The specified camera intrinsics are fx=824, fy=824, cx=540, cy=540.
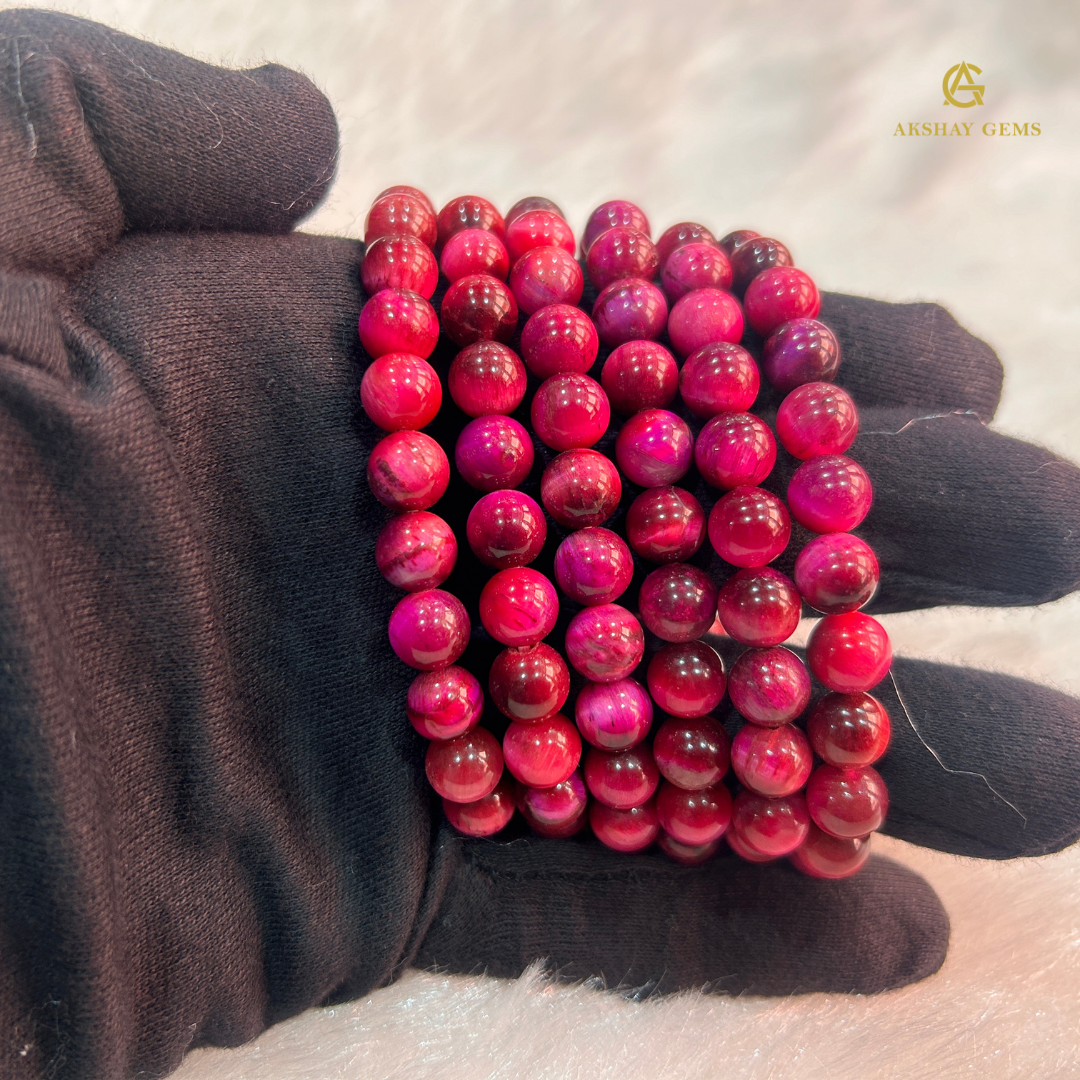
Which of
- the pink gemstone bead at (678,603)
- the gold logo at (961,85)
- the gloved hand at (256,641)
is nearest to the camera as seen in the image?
the gloved hand at (256,641)

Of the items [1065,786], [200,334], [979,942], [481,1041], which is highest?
[200,334]

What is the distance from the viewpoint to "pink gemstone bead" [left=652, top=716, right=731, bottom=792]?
1.67 feet

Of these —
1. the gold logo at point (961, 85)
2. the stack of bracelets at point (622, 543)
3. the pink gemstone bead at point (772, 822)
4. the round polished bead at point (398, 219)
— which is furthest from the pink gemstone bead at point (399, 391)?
the gold logo at point (961, 85)

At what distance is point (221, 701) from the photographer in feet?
1.46

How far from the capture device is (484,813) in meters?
0.52

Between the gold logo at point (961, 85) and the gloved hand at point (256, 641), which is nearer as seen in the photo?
the gloved hand at point (256, 641)

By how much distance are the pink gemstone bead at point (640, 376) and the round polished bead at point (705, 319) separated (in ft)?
0.07

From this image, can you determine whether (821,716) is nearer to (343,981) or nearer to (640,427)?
(640,427)

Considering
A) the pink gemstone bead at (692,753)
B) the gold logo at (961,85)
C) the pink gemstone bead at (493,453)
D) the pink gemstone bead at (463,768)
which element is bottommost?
the pink gemstone bead at (463,768)

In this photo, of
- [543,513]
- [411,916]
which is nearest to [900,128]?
[543,513]

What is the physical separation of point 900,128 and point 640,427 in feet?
2.08

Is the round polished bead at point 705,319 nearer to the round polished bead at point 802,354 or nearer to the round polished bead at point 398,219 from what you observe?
the round polished bead at point 802,354

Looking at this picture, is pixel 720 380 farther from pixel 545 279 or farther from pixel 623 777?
pixel 623 777

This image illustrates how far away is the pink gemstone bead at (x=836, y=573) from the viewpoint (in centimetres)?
47
